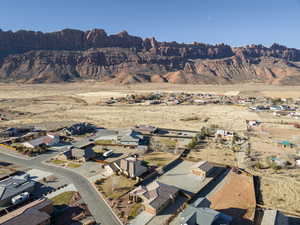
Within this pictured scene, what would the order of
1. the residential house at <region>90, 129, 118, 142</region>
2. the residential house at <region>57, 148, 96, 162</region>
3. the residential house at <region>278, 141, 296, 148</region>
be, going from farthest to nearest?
the residential house at <region>90, 129, 118, 142</region> → the residential house at <region>278, 141, 296, 148</region> → the residential house at <region>57, 148, 96, 162</region>

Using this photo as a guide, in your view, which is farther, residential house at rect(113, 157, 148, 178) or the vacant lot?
the vacant lot

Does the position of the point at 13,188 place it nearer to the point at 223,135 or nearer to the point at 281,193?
the point at 281,193

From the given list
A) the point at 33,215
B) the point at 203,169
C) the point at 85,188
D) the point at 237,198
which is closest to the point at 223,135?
the point at 203,169

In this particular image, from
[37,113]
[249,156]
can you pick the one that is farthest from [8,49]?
[249,156]

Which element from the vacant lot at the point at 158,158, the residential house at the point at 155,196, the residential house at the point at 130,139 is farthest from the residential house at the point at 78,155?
the residential house at the point at 155,196

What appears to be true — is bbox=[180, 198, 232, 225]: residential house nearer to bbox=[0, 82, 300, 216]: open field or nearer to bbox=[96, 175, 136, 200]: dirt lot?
bbox=[0, 82, 300, 216]: open field

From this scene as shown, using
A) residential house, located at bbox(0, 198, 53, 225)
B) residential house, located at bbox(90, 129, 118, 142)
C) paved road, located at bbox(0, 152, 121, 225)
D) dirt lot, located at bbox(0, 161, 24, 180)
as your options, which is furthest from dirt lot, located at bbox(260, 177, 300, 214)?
dirt lot, located at bbox(0, 161, 24, 180)

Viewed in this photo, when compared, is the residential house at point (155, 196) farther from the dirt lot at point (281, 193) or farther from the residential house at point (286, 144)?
the residential house at point (286, 144)
